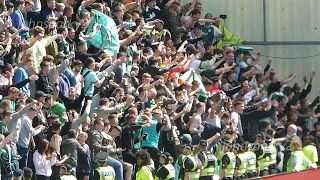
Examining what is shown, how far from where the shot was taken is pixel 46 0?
22.5 meters

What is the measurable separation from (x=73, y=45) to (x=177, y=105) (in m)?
3.12

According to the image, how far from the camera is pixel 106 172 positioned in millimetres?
19453

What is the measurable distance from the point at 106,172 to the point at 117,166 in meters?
0.57

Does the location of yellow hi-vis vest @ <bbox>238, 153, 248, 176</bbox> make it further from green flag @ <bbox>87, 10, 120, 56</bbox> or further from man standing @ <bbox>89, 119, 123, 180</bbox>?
man standing @ <bbox>89, 119, 123, 180</bbox>

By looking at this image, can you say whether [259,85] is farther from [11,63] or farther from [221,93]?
[11,63]

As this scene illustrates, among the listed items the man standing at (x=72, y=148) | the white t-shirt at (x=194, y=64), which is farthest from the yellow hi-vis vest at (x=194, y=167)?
the white t-shirt at (x=194, y=64)

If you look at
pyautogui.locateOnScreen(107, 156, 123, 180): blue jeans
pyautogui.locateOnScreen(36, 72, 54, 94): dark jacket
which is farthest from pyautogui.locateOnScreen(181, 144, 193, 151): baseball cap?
pyautogui.locateOnScreen(36, 72, 54, 94): dark jacket

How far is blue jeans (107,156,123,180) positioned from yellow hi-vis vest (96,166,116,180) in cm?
30

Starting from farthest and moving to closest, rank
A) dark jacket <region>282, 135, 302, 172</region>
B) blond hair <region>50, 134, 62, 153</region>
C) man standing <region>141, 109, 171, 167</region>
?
dark jacket <region>282, 135, 302, 172</region> → man standing <region>141, 109, 171, 167</region> → blond hair <region>50, 134, 62, 153</region>

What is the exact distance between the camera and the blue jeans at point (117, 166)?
19938mm

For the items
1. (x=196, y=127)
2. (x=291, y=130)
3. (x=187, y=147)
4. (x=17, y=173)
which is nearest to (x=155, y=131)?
(x=187, y=147)

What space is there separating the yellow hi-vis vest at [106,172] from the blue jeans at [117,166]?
30 centimetres

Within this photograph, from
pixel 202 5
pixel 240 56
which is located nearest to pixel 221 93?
pixel 240 56

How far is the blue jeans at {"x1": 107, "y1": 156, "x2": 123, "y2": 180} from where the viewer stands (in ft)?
65.4
